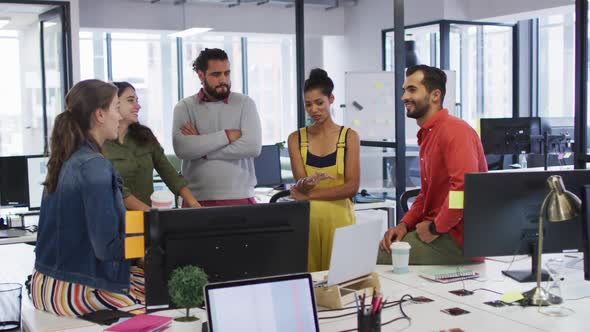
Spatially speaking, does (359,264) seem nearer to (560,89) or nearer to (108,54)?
(560,89)

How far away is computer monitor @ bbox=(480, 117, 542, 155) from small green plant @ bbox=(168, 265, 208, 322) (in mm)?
5142

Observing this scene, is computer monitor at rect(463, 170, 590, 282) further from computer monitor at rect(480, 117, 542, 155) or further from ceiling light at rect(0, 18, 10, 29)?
ceiling light at rect(0, 18, 10, 29)

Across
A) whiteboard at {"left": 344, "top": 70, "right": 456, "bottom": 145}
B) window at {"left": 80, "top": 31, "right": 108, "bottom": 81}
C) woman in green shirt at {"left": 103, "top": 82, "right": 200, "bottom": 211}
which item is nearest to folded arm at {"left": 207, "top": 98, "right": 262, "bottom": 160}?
woman in green shirt at {"left": 103, "top": 82, "right": 200, "bottom": 211}

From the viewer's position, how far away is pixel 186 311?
226cm

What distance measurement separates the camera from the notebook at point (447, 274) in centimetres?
278

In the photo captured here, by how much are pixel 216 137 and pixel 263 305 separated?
6.25ft

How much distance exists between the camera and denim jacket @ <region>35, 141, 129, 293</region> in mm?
2324

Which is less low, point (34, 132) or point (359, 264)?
point (34, 132)

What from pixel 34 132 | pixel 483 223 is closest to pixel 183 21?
pixel 34 132

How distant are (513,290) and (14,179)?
3.39 metres

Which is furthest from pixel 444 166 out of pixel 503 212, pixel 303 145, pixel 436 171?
pixel 303 145

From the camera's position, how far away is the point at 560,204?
2363 millimetres

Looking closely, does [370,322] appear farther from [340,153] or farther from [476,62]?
[476,62]

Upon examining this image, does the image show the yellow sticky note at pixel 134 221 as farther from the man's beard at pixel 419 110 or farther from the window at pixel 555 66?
the window at pixel 555 66
